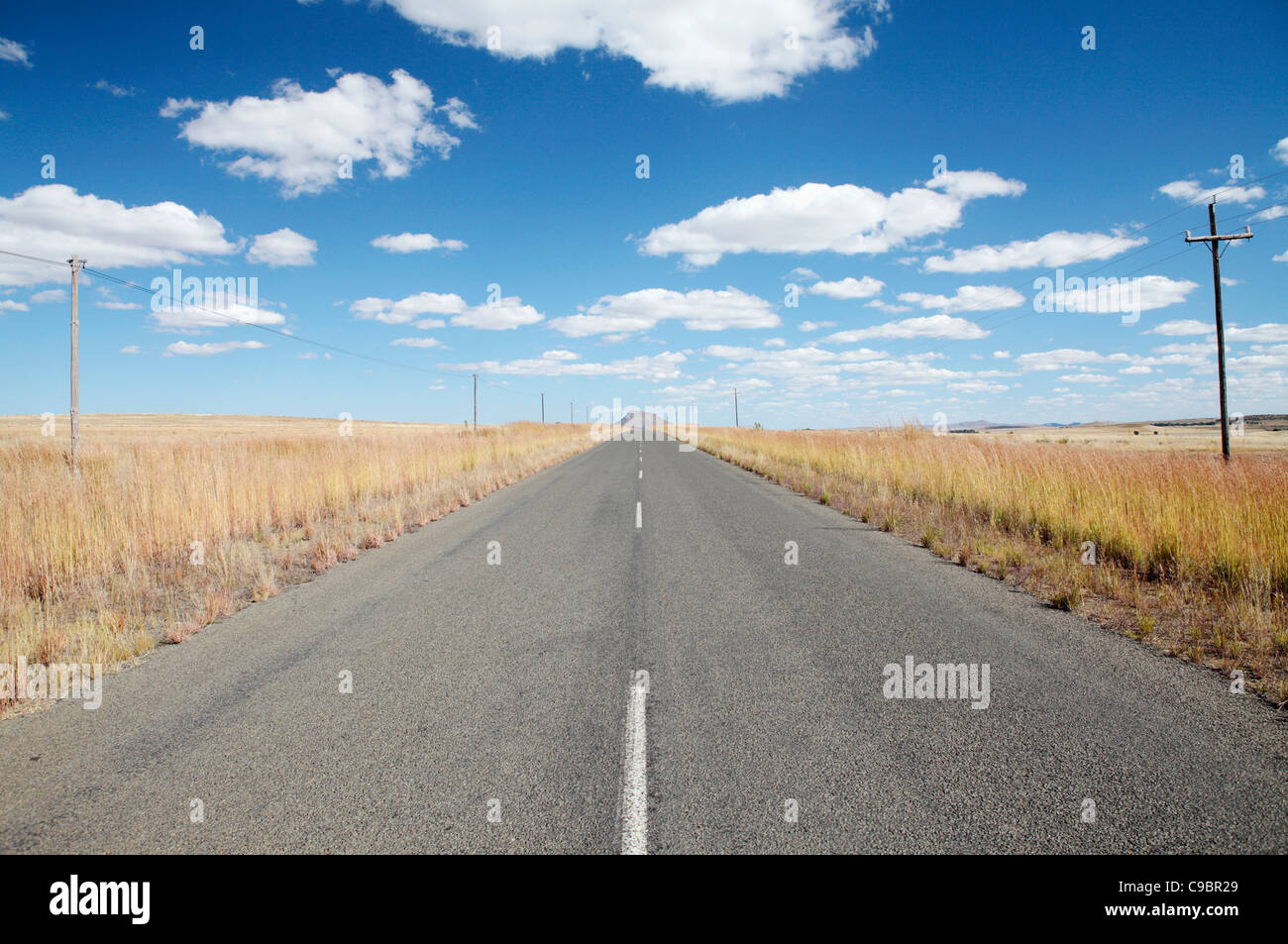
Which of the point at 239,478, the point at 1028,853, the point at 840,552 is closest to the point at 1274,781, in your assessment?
the point at 1028,853

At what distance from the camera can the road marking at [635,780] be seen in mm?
2646

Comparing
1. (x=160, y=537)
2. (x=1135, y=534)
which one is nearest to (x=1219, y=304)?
(x=1135, y=534)

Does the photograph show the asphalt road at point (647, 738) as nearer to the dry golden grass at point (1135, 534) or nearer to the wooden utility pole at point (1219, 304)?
the dry golden grass at point (1135, 534)

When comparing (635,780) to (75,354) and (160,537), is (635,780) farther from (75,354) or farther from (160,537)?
(75,354)

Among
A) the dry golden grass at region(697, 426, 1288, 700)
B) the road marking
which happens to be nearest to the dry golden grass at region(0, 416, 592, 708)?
the road marking

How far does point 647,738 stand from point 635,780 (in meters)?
0.46

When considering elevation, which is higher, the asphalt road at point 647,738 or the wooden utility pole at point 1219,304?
the wooden utility pole at point 1219,304

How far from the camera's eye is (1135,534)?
24.1ft

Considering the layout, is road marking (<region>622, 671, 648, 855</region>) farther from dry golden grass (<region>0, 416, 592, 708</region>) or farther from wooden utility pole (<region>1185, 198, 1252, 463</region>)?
wooden utility pole (<region>1185, 198, 1252, 463</region>)

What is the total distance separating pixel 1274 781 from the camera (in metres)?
3.09

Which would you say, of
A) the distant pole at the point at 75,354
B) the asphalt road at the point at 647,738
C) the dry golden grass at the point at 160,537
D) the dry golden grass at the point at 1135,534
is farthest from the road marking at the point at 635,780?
the distant pole at the point at 75,354

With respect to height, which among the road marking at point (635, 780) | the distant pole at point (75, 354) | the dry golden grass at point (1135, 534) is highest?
the distant pole at point (75, 354)

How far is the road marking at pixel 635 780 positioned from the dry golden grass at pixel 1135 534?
412 centimetres

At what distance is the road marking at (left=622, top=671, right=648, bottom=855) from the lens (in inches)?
104
